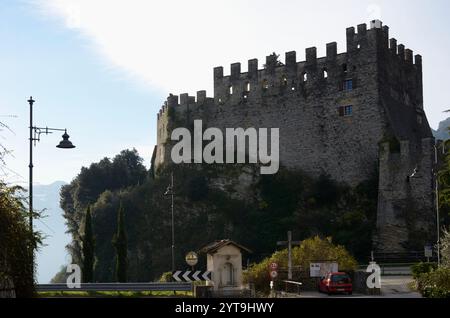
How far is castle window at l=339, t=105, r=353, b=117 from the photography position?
52844 mm

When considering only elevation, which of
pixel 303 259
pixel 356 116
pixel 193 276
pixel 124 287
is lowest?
pixel 124 287

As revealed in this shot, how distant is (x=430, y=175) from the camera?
146ft

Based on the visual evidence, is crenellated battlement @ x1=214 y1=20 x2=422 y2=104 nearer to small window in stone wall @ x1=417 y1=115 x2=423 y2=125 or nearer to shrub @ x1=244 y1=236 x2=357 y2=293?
small window in stone wall @ x1=417 y1=115 x2=423 y2=125

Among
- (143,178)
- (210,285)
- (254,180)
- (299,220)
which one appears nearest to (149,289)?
(210,285)

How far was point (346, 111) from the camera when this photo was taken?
5319 centimetres

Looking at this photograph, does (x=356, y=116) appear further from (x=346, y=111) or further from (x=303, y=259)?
(x=303, y=259)

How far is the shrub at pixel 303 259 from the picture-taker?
100ft

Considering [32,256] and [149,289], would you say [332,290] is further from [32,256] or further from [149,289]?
[32,256]

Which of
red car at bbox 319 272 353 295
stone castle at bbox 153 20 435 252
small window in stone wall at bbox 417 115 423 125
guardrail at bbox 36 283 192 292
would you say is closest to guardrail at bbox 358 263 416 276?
stone castle at bbox 153 20 435 252

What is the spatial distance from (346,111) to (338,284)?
27.4 metres

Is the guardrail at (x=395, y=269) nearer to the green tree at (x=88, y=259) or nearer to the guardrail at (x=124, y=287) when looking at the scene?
the guardrail at (x=124, y=287)

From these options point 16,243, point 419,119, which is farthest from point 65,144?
point 419,119

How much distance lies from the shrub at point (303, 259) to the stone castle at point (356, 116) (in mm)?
12627

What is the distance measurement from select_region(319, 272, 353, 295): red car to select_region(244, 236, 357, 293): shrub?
2.79 m
